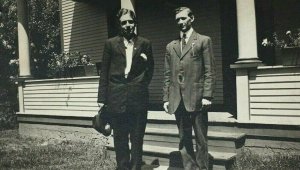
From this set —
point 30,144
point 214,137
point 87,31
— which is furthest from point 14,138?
point 214,137

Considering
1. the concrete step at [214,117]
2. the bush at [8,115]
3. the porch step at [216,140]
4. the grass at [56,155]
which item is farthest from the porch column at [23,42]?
the porch step at [216,140]

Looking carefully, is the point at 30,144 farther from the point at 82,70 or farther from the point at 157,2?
the point at 157,2

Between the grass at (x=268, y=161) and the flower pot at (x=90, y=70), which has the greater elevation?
the flower pot at (x=90, y=70)

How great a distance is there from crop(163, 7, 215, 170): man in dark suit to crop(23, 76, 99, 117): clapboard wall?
4.13 metres

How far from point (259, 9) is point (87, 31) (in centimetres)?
598

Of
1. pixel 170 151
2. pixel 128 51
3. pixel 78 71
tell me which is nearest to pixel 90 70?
pixel 78 71

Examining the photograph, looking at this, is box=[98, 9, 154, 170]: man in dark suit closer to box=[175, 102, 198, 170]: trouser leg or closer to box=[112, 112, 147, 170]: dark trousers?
box=[112, 112, 147, 170]: dark trousers

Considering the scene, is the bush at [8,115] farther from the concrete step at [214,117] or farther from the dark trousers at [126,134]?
the dark trousers at [126,134]

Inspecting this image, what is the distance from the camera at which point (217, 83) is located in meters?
8.93

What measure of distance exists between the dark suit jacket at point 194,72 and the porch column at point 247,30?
1.74 m

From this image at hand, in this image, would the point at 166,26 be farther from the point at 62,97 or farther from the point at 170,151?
the point at 170,151

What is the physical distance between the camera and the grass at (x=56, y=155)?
6472 millimetres

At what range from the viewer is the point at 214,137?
5.79m

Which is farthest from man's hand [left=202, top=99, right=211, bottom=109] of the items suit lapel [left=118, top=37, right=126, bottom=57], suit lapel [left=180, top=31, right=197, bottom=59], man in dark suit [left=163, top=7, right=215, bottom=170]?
suit lapel [left=118, top=37, right=126, bottom=57]
